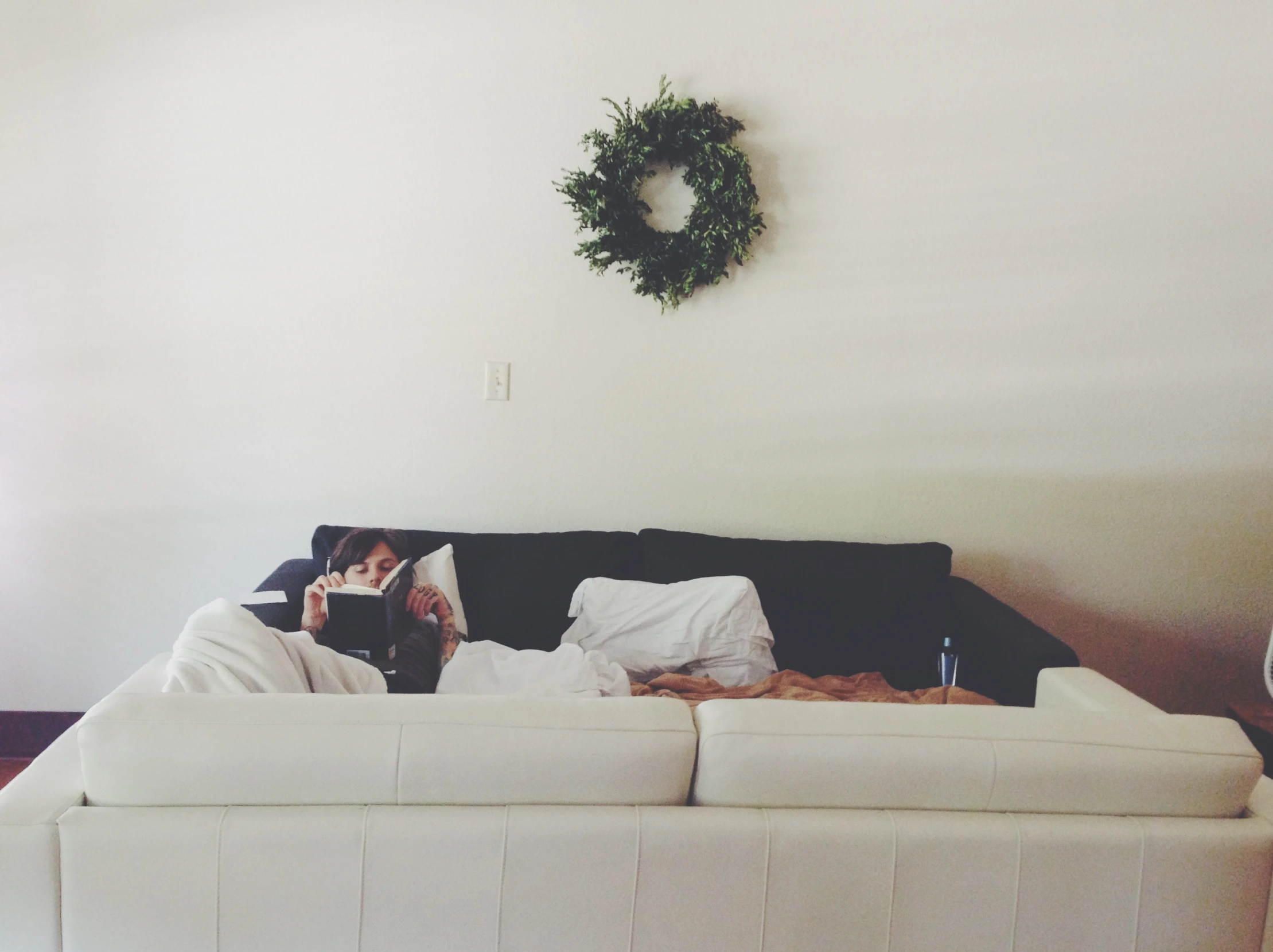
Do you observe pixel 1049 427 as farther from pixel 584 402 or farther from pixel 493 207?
pixel 493 207

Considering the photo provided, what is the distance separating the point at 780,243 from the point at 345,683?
5.81 ft

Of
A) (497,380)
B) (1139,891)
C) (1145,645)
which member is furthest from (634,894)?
(1145,645)

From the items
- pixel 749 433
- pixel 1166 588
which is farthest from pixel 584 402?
Result: pixel 1166 588

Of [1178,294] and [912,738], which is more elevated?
[1178,294]

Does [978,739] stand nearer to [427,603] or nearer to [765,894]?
[765,894]

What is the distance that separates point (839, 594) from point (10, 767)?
97.3 inches

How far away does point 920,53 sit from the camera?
2.60 meters

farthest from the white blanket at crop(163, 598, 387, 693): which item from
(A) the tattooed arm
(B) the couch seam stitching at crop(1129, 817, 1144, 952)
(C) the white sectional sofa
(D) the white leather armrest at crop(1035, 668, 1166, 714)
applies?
(D) the white leather armrest at crop(1035, 668, 1166, 714)

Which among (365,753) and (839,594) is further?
(839,594)

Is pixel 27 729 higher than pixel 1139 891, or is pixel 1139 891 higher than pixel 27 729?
pixel 1139 891

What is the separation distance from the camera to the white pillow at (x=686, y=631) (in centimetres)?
229

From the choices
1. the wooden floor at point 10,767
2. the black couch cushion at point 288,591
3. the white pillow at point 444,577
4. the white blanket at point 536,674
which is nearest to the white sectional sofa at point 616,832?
the white blanket at point 536,674

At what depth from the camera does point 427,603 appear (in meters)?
2.31

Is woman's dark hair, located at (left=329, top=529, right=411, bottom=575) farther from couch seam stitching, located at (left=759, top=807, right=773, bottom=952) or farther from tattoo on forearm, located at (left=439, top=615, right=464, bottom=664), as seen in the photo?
couch seam stitching, located at (left=759, top=807, right=773, bottom=952)
